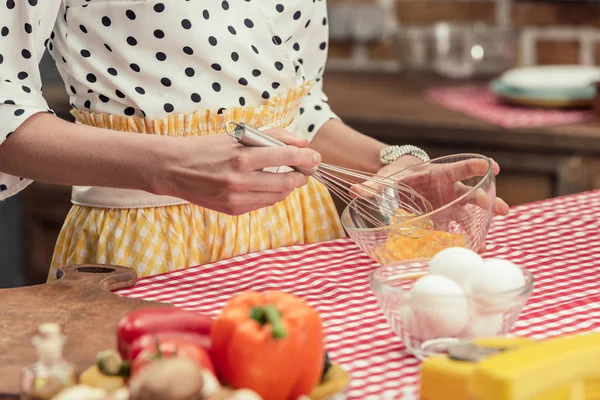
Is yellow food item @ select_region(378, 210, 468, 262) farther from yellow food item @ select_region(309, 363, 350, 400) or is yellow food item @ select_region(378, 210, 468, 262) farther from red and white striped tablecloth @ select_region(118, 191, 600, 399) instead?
yellow food item @ select_region(309, 363, 350, 400)

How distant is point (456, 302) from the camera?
86cm

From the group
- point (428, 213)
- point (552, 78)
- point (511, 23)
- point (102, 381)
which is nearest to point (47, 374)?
point (102, 381)

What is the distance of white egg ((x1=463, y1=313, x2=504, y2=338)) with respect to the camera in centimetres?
87

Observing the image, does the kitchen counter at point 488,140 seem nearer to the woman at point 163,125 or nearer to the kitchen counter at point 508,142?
the kitchen counter at point 508,142

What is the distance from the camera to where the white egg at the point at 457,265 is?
91 centimetres

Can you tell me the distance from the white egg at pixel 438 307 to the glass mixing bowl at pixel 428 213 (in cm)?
23

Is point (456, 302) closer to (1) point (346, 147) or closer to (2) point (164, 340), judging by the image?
(2) point (164, 340)

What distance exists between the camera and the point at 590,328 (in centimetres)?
100

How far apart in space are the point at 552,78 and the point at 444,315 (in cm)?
167

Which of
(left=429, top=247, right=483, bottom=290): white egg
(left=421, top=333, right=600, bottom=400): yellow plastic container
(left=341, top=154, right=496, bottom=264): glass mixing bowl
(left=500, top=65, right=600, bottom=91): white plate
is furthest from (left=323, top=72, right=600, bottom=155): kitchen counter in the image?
(left=421, top=333, right=600, bottom=400): yellow plastic container

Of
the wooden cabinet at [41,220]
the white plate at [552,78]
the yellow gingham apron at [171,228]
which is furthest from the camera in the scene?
the wooden cabinet at [41,220]

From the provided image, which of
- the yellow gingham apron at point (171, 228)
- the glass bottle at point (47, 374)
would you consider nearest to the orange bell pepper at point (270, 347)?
the glass bottle at point (47, 374)

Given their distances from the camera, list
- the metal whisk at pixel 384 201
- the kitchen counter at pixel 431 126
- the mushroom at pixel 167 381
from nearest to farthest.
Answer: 1. the mushroom at pixel 167 381
2. the metal whisk at pixel 384 201
3. the kitchen counter at pixel 431 126

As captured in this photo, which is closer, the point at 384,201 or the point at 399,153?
the point at 384,201
